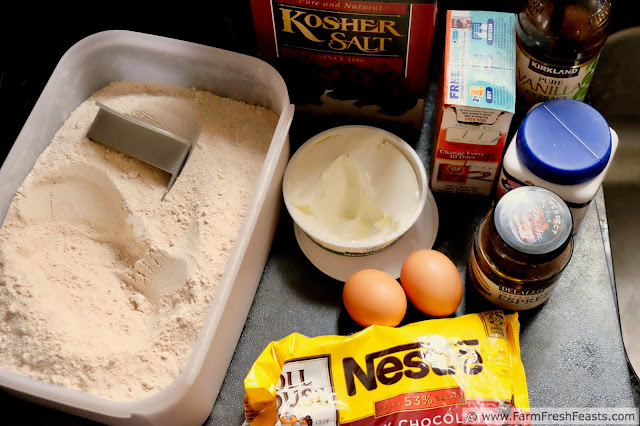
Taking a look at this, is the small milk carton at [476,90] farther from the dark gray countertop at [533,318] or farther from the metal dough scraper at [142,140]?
the metal dough scraper at [142,140]

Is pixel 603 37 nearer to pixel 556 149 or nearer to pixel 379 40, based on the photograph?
pixel 556 149

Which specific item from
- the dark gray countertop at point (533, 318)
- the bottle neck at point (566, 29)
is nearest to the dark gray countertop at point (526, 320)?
the dark gray countertop at point (533, 318)

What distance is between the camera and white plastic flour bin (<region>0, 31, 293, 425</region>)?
2.50ft

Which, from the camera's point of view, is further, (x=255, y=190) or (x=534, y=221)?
(x=255, y=190)

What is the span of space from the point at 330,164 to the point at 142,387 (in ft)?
1.35

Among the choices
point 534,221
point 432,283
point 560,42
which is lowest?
point 432,283

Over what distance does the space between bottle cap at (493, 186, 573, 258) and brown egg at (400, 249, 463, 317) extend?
109 millimetres

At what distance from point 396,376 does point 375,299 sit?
0.10 metres


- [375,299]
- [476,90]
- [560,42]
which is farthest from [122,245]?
[560,42]

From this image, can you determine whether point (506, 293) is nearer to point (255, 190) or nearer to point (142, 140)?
point (255, 190)

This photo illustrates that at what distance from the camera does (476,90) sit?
2.73 feet

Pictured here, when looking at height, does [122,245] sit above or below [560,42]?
below

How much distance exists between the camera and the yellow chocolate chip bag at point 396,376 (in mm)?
773

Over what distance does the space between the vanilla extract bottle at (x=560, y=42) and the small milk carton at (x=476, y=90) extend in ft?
0.09
